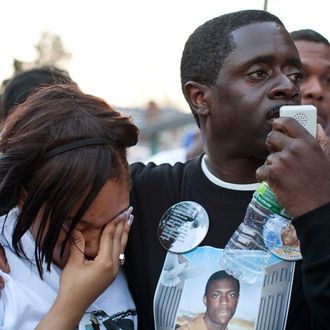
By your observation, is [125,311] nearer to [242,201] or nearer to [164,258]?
[164,258]

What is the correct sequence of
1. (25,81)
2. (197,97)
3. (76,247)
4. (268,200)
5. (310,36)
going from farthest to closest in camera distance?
(25,81) → (310,36) → (197,97) → (76,247) → (268,200)

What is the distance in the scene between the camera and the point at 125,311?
1920 mm

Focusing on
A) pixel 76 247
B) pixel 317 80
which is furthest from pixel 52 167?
pixel 317 80

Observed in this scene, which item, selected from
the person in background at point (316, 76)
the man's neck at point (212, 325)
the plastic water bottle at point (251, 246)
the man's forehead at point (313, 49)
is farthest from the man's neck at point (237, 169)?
the man's forehead at point (313, 49)

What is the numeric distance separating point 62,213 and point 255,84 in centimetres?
70

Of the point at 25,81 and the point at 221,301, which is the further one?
the point at 25,81

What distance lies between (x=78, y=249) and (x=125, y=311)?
0.26m

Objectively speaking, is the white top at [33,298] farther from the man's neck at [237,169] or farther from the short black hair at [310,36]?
the short black hair at [310,36]

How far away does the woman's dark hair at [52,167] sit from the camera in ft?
5.81

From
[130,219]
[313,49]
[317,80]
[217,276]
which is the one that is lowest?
[217,276]

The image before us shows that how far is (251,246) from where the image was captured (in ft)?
6.06

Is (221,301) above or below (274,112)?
below

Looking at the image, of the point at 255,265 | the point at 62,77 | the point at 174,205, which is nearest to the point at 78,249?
the point at 174,205

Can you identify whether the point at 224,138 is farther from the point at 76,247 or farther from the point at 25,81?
the point at 25,81
